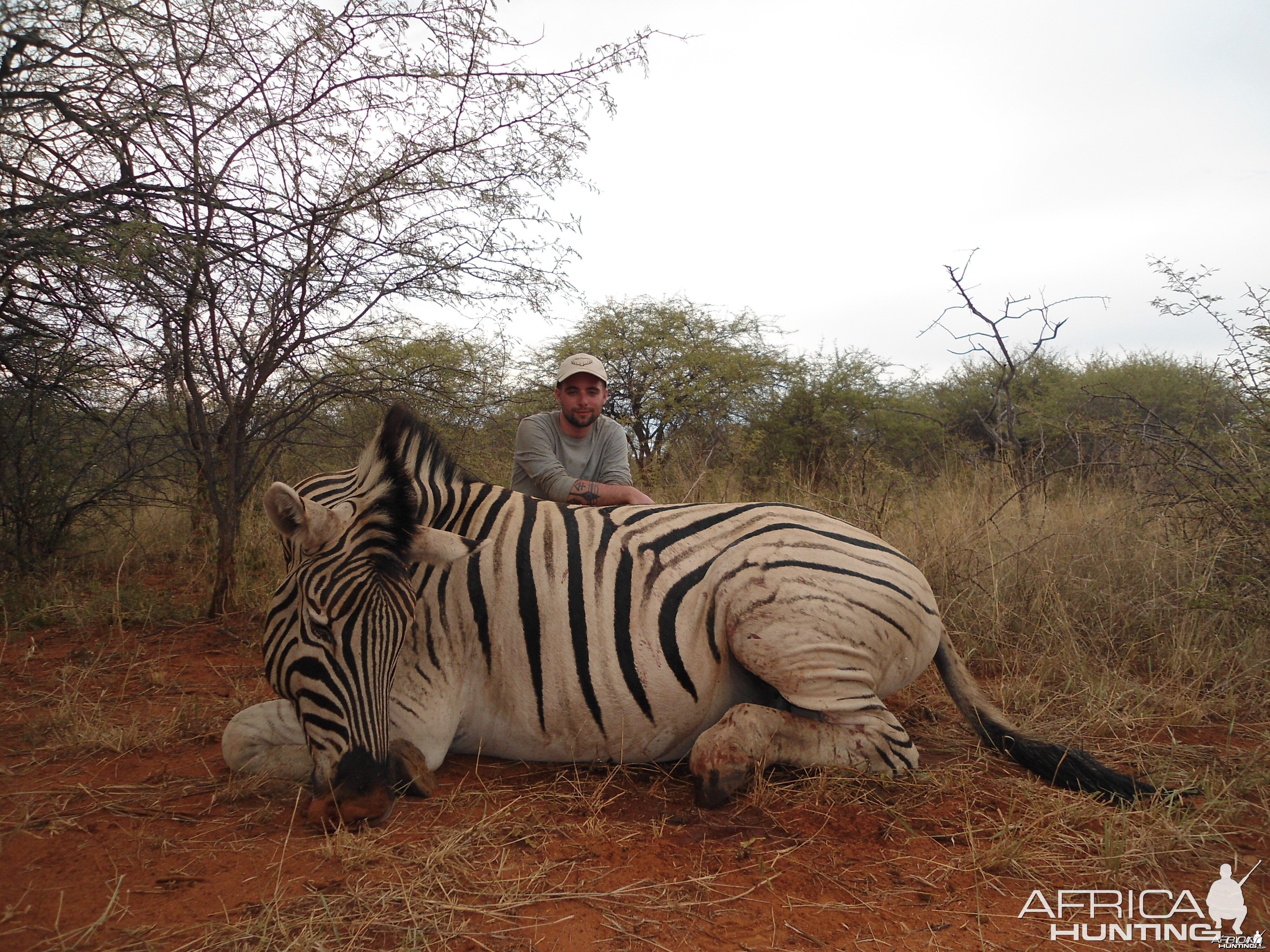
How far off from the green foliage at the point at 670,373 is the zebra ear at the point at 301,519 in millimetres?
8037

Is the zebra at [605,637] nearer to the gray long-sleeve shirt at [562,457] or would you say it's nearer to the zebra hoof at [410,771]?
the zebra hoof at [410,771]

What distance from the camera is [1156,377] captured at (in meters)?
12.3

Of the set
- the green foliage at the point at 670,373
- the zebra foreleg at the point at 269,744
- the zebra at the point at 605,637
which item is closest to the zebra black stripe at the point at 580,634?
the zebra at the point at 605,637

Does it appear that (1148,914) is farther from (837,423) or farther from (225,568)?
(837,423)

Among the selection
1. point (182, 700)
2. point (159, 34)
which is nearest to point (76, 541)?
point (182, 700)

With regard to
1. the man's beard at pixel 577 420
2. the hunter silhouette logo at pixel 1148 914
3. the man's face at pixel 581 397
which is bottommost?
the hunter silhouette logo at pixel 1148 914

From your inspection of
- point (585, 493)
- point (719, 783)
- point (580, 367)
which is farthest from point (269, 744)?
point (580, 367)

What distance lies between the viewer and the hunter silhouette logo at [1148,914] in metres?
1.94

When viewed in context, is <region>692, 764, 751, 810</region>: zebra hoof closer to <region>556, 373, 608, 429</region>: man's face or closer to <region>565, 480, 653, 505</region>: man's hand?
<region>565, 480, 653, 505</region>: man's hand

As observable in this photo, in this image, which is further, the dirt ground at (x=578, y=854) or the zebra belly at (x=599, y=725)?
the zebra belly at (x=599, y=725)

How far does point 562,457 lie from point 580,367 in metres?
0.62

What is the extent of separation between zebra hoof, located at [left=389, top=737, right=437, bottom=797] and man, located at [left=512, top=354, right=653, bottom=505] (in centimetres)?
205

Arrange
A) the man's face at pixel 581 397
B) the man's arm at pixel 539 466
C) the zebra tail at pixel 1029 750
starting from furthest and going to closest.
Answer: the man's face at pixel 581 397
the man's arm at pixel 539 466
the zebra tail at pixel 1029 750

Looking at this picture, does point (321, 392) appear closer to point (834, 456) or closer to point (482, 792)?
point (482, 792)
